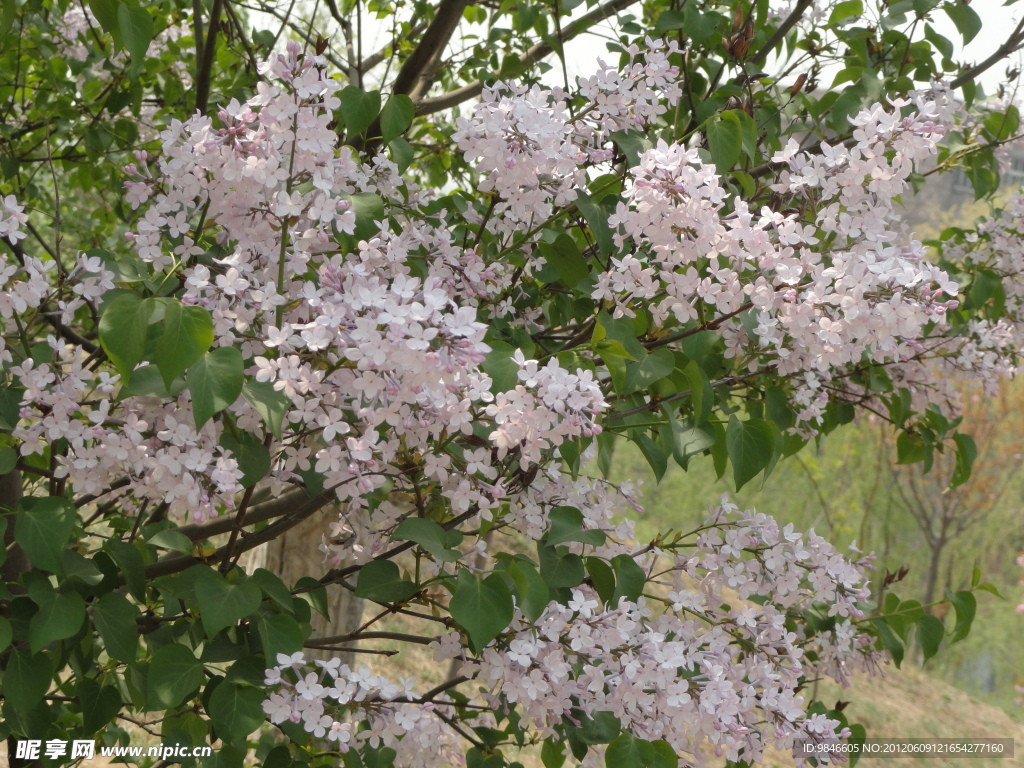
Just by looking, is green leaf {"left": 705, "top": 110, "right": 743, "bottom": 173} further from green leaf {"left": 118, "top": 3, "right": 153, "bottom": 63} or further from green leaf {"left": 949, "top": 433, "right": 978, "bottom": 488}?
green leaf {"left": 949, "top": 433, "right": 978, "bottom": 488}

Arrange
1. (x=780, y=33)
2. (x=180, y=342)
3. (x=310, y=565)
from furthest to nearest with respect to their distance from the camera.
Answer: (x=310, y=565)
(x=780, y=33)
(x=180, y=342)

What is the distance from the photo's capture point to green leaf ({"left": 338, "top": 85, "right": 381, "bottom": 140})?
5.11 feet

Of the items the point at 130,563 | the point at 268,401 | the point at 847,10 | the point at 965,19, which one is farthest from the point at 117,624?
the point at 965,19

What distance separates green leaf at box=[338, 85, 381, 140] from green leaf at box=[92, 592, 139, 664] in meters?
0.87

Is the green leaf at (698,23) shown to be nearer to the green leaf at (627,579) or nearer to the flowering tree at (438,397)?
the flowering tree at (438,397)

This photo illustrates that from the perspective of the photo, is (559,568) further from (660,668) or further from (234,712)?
(234,712)

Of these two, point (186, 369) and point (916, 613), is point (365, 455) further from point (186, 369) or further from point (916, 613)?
point (916, 613)

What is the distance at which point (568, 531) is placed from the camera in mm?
1413

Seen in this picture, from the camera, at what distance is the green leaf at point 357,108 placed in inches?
61.3

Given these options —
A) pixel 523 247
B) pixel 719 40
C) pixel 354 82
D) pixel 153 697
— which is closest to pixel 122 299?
pixel 153 697

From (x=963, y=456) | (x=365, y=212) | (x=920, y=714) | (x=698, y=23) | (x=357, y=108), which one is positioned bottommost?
(x=920, y=714)

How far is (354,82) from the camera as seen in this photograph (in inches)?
119

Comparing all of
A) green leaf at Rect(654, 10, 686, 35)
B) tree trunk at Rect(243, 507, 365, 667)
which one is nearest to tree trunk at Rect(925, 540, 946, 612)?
tree trunk at Rect(243, 507, 365, 667)

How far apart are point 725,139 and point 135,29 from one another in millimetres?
984
